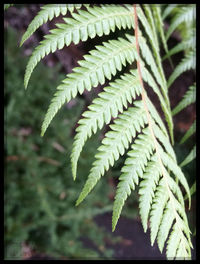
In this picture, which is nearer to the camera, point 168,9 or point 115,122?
point 115,122

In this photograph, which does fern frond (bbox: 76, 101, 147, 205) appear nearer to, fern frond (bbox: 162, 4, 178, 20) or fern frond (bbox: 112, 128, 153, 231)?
fern frond (bbox: 112, 128, 153, 231)

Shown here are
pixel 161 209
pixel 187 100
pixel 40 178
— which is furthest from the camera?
pixel 40 178

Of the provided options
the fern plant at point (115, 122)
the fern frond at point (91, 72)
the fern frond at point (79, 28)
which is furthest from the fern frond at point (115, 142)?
the fern frond at point (79, 28)

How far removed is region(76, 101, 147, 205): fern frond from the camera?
0.68m

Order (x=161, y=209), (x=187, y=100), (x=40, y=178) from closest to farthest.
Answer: (x=161, y=209)
(x=187, y=100)
(x=40, y=178)

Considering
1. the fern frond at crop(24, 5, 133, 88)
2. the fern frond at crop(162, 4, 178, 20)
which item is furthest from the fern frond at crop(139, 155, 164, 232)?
the fern frond at crop(162, 4, 178, 20)

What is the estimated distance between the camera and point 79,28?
766 mm

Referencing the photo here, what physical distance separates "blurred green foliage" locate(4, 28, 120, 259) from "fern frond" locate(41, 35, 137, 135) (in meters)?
1.31

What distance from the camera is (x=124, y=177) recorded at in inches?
28.1

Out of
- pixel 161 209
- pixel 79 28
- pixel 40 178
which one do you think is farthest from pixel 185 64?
pixel 40 178

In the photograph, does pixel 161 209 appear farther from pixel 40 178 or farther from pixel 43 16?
pixel 40 178

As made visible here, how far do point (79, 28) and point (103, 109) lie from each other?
0.22 meters

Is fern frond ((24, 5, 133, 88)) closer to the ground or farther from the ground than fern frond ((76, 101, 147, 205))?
farther from the ground
